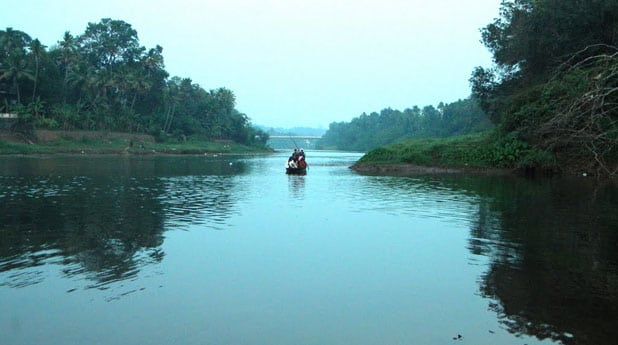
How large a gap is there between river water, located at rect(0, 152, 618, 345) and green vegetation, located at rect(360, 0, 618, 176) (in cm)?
1375

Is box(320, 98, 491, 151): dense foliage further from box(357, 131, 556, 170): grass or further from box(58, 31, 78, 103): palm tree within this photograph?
box(58, 31, 78, 103): palm tree

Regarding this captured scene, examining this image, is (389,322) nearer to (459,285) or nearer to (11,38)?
(459,285)

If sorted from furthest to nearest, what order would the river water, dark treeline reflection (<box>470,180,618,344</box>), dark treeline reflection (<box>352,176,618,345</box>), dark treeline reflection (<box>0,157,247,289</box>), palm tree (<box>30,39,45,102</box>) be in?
palm tree (<box>30,39,45,102</box>)
dark treeline reflection (<box>0,157,247,289</box>)
dark treeline reflection (<box>352,176,618,345</box>)
dark treeline reflection (<box>470,180,618,344</box>)
the river water

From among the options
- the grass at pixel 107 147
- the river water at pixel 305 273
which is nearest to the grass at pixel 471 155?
the river water at pixel 305 273

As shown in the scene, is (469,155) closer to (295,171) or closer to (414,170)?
(414,170)

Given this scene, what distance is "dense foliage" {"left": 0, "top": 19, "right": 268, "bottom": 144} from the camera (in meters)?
72.0

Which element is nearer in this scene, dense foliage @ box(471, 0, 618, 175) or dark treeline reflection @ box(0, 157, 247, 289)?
dark treeline reflection @ box(0, 157, 247, 289)

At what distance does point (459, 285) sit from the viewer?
8.93 m

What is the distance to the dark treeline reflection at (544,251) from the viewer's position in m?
7.23

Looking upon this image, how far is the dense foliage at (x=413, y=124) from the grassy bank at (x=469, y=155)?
5303 cm

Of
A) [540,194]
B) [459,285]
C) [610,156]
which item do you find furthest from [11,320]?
[610,156]

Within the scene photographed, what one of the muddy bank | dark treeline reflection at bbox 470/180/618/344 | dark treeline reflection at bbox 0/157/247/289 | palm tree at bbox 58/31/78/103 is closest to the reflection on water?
dark treeline reflection at bbox 0/157/247/289

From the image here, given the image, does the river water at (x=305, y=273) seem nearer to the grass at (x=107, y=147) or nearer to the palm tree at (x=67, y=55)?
the grass at (x=107, y=147)

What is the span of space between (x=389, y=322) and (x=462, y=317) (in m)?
1.03
